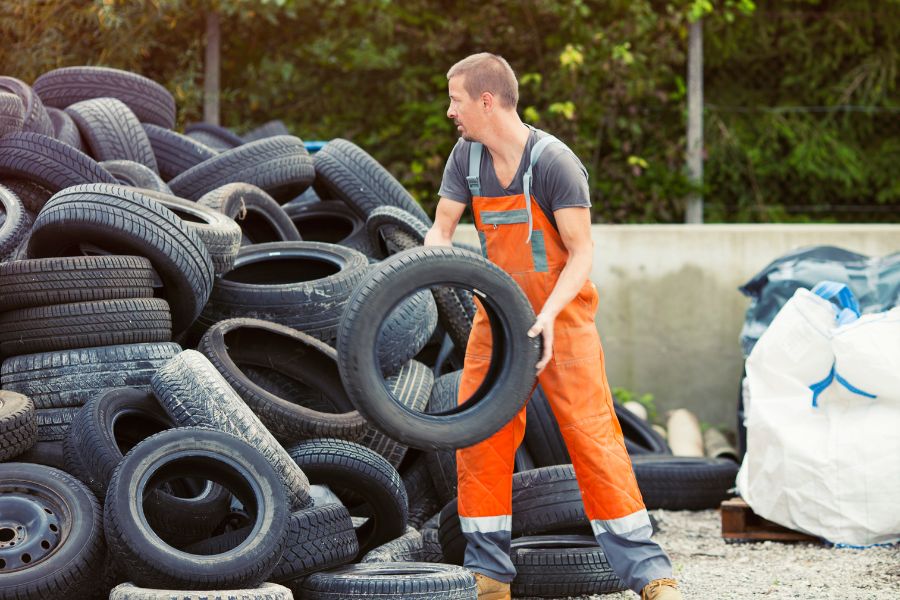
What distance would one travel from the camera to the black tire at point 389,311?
3242mm

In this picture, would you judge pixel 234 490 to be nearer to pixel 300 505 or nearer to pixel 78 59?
pixel 300 505

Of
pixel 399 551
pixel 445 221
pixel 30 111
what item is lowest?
pixel 399 551

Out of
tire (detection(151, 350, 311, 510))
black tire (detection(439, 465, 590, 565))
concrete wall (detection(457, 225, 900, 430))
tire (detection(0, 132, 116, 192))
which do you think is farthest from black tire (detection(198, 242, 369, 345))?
concrete wall (detection(457, 225, 900, 430))

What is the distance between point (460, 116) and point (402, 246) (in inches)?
97.2

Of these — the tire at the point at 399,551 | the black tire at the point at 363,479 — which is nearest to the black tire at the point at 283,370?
the black tire at the point at 363,479

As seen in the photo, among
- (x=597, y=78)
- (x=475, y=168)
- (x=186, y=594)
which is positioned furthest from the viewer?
(x=597, y=78)

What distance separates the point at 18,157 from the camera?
5.59 meters

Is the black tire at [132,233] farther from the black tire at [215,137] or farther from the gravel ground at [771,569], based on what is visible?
the black tire at [215,137]

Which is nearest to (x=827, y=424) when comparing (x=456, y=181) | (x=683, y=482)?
(x=683, y=482)

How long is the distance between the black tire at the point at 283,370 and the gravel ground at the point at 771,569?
131 cm

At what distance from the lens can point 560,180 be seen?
350cm

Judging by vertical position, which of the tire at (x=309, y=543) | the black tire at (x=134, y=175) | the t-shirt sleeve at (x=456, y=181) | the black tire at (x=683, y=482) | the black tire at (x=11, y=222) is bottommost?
the black tire at (x=683, y=482)

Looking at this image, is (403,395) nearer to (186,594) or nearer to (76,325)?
(76,325)

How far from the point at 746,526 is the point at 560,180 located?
263 centimetres
